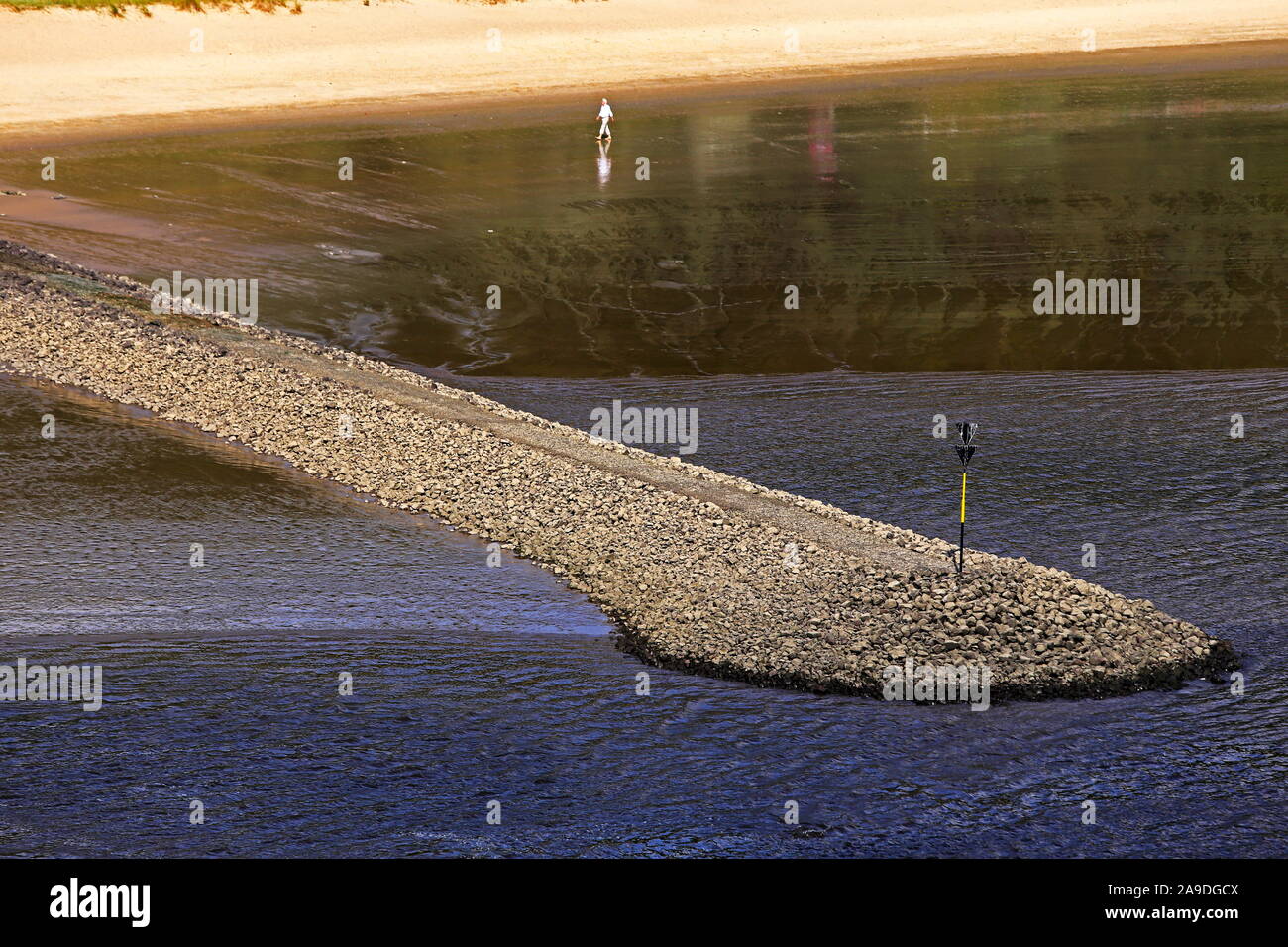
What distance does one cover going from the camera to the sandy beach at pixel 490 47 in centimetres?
4962

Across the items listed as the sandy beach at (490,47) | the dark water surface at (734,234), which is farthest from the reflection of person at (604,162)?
the sandy beach at (490,47)

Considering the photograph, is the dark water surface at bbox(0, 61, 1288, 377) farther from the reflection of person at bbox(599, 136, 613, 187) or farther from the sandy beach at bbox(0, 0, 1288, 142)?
the sandy beach at bbox(0, 0, 1288, 142)

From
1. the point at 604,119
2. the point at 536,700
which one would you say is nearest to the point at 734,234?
the point at 604,119

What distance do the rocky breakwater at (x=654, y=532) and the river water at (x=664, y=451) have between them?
0.44 m

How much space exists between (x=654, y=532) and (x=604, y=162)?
84.0 ft

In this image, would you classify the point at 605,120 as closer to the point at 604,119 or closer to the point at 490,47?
the point at 604,119

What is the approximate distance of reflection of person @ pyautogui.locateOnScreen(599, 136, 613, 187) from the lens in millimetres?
38594

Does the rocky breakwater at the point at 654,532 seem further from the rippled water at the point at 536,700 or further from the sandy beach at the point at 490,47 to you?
the sandy beach at the point at 490,47

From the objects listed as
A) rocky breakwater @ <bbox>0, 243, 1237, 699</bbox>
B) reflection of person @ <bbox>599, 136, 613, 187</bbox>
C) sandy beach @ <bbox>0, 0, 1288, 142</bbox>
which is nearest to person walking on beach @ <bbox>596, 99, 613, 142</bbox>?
reflection of person @ <bbox>599, 136, 613, 187</bbox>

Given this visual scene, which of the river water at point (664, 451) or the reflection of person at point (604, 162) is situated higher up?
the reflection of person at point (604, 162)

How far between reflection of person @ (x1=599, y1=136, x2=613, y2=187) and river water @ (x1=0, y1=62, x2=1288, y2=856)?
33 cm

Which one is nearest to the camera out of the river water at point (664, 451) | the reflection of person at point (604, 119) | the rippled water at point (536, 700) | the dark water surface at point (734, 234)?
the rippled water at point (536, 700)
